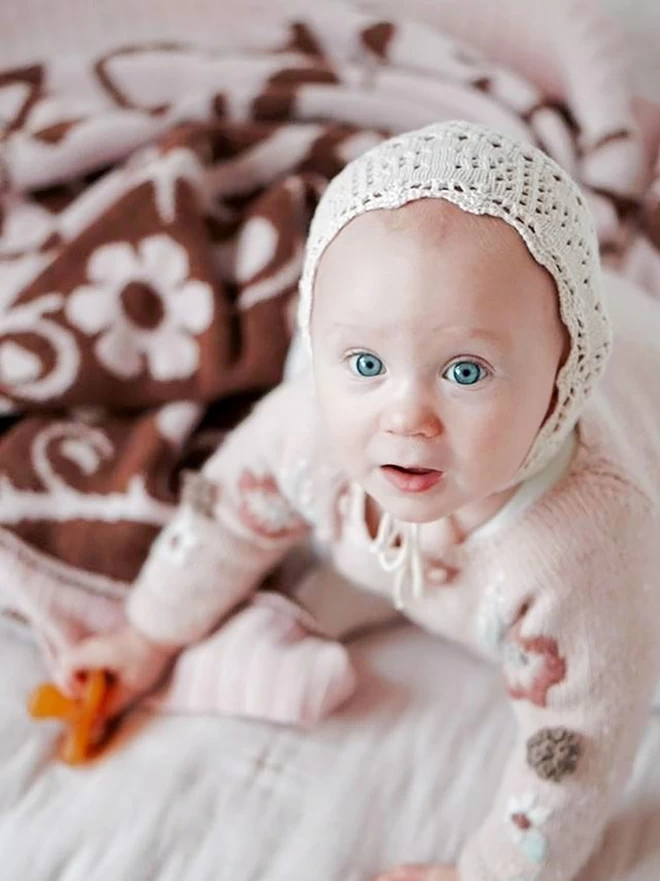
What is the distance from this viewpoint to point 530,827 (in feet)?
2.15

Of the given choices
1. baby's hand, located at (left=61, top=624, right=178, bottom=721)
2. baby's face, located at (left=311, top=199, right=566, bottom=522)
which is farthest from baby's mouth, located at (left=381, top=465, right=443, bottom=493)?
baby's hand, located at (left=61, top=624, right=178, bottom=721)

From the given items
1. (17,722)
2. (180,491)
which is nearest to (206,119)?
(180,491)

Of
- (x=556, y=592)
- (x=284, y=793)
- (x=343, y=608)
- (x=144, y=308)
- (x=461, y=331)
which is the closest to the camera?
(x=461, y=331)

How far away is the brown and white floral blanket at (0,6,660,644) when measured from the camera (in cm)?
89

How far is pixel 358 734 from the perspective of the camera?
78 centimetres

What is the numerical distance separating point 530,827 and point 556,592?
147mm

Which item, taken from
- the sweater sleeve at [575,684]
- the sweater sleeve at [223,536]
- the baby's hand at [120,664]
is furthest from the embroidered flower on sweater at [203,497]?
the sweater sleeve at [575,684]

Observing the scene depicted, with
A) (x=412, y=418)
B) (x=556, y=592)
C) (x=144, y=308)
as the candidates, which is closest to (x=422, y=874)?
(x=556, y=592)

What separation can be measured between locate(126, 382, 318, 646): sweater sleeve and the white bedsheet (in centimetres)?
8

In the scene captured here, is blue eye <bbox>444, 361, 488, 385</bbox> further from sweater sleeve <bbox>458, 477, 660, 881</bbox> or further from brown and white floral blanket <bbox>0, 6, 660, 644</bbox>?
brown and white floral blanket <bbox>0, 6, 660, 644</bbox>

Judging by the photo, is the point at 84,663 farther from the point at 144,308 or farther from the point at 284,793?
the point at 144,308

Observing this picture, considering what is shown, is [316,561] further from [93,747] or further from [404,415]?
[404,415]

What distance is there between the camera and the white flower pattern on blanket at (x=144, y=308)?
3.14 ft

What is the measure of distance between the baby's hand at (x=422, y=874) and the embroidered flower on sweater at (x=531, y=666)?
0.39ft
